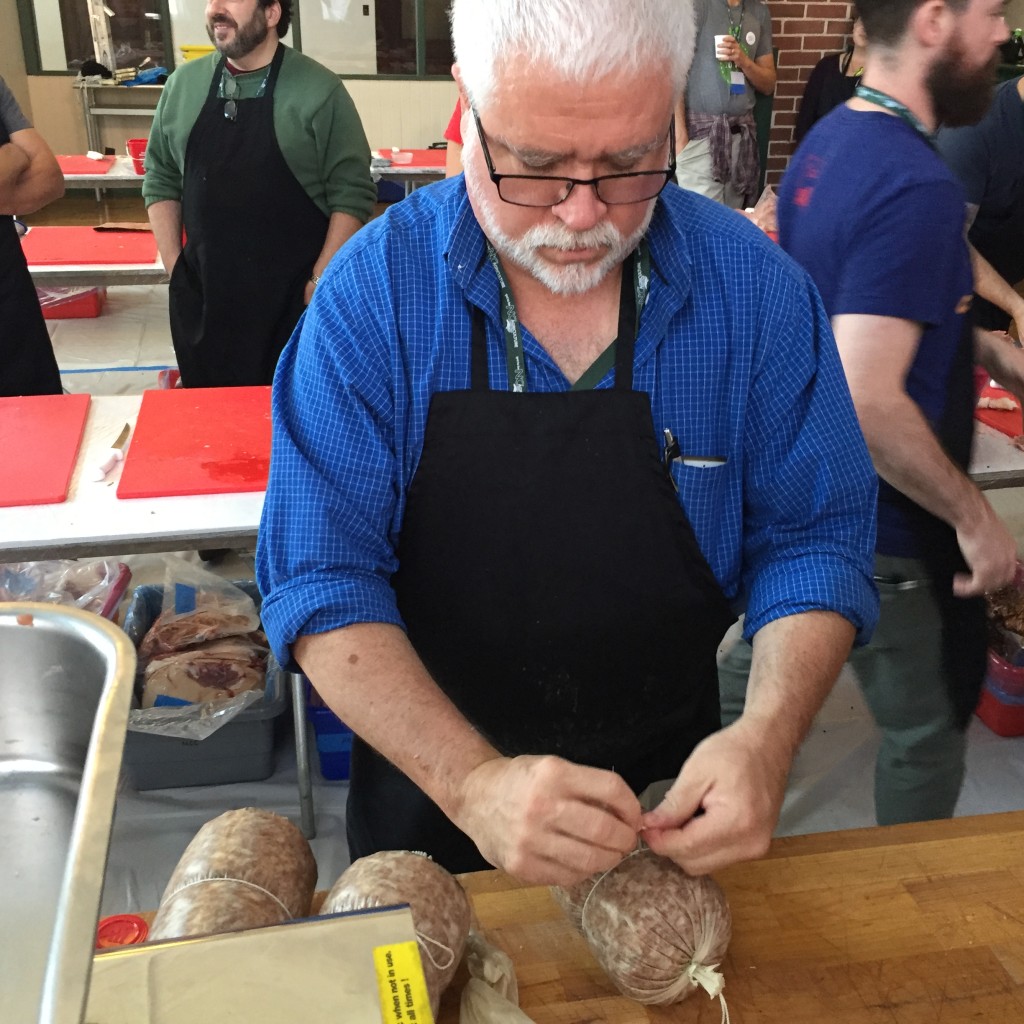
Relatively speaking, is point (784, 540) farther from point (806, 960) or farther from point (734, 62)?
point (734, 62)

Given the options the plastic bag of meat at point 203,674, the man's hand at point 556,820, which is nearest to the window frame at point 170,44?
the plastic bag of meat at point 203,674

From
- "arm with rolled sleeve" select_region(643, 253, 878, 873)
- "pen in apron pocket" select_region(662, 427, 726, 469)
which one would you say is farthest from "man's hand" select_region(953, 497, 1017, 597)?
"pen in apron pocket" select_region(662, 427, 726, 469)

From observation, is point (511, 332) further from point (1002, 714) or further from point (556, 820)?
point (1002, 714)

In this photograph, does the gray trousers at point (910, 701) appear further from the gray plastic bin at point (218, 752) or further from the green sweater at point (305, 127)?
the green sweater at point (305, 127)

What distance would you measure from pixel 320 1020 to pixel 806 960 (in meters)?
0.56

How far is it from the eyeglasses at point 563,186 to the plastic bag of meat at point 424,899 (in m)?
0.75

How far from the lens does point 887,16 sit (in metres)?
1.68

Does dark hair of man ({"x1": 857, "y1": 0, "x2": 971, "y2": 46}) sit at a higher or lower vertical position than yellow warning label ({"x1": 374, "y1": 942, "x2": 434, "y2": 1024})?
higher

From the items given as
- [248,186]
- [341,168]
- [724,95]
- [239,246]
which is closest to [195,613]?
[239,246]

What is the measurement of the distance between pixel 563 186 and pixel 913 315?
810 mm

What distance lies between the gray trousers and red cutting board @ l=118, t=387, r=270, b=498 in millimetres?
1297

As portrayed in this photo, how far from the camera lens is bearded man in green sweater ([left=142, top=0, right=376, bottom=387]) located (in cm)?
310

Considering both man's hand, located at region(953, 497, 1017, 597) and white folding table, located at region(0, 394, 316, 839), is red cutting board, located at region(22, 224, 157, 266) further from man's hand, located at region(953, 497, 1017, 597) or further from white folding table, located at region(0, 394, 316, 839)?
man's hand, located at region(953, 497, 1017, 597)

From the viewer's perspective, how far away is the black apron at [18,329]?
2.85 metres
